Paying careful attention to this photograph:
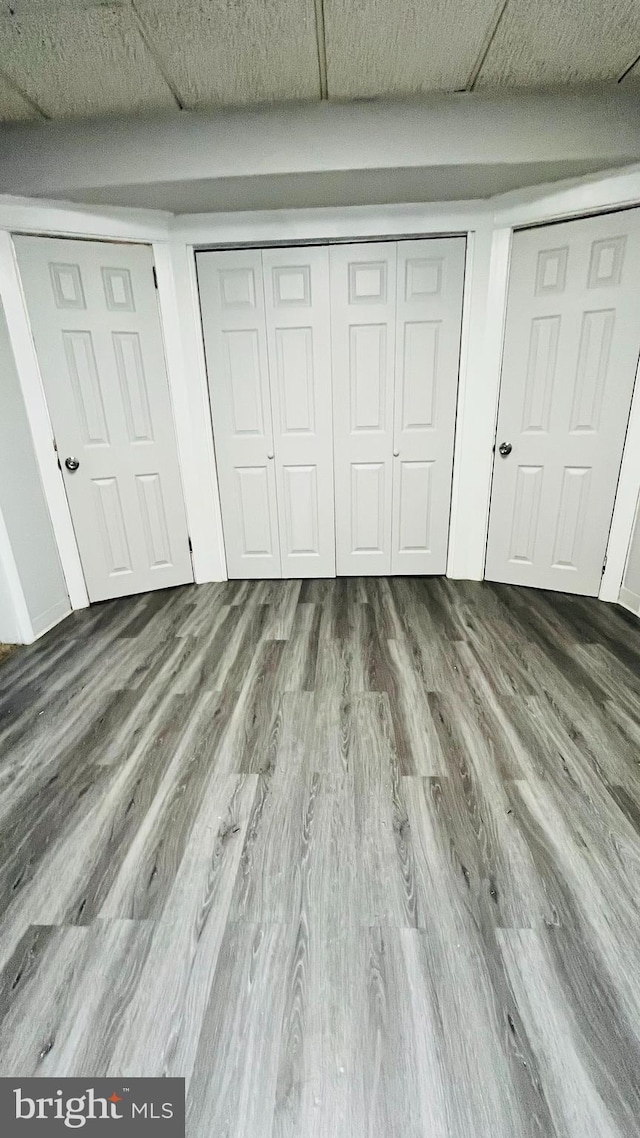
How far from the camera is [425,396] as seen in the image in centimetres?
291

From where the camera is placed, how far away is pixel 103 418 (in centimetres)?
278

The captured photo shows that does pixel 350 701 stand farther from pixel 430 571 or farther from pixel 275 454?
pixel 275 454

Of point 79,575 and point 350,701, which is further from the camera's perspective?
point 79,575

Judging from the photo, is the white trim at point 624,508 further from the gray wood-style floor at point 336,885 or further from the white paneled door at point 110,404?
the white paneled door at point 110,404

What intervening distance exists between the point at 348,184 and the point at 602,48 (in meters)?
1.03

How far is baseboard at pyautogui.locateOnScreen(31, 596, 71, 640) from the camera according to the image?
2.65m


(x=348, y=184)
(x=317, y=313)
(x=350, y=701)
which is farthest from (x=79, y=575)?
(x=348, y=184)

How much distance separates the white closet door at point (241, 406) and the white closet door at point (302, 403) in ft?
0.21

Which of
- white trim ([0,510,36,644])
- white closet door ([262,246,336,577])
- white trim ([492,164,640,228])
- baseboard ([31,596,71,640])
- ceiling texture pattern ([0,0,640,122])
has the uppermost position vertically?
ceiling texture pattern ([0,0,640,122])

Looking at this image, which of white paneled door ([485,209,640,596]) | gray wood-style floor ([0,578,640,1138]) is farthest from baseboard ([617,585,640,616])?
gray wood-style floor ([0,578,640,1138])

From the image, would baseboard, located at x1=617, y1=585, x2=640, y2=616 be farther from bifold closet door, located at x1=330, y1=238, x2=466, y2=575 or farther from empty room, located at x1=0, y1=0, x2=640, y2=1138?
bifold closet door, located at x1=330, y1=238, x2=466, y2=575

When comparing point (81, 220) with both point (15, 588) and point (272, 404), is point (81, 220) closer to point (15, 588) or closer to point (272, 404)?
point (272, 404)

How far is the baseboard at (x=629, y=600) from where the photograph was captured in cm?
266

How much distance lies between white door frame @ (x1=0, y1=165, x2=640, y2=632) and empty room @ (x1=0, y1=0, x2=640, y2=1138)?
18 millimetres
